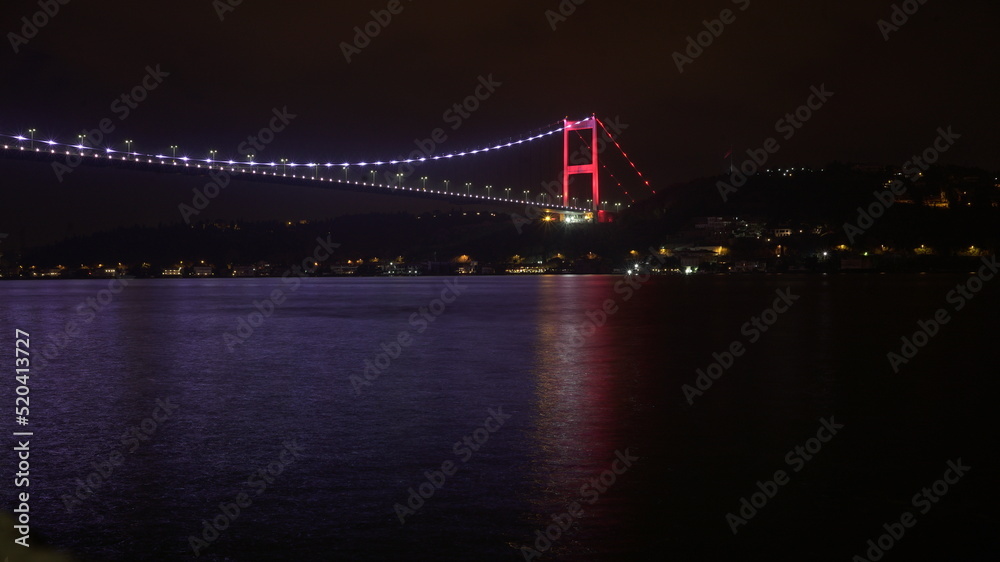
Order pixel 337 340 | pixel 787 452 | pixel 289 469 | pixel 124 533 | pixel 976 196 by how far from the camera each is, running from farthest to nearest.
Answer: pixel 976 196, pixel 337 340, pixel 787 452, pixel 289 469, pixel 124 533

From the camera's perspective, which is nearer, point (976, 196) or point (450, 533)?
point (450, 533)

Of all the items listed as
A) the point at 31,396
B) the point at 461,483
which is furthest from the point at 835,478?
the point at 31,396

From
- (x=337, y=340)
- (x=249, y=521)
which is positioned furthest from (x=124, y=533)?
(x=337, y=340)

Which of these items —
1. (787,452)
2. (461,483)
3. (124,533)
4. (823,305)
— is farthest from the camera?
(823,305)

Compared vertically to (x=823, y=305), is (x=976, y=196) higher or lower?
higher

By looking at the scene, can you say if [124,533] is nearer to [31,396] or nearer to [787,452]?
[787,452]

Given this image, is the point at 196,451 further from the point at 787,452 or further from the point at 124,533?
the point at 787,452
